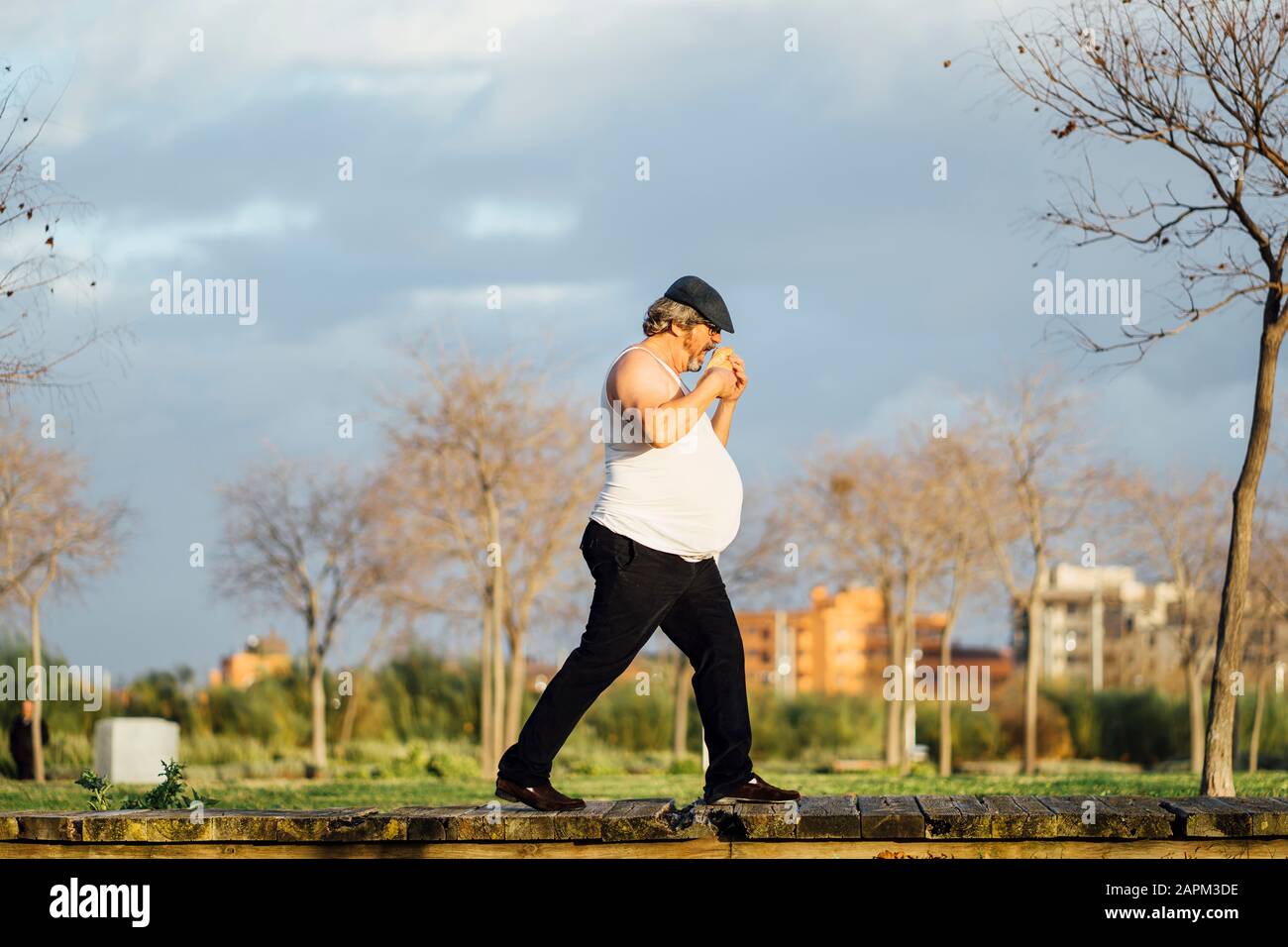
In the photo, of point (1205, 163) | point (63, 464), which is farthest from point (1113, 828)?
point (63, 464)

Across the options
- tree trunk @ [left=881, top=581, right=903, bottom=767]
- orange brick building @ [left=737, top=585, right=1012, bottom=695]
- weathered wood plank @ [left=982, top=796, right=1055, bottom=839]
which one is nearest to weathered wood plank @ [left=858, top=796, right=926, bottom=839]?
weathered wood plank @ [left=982, top=796, right=1055, bottom=839]

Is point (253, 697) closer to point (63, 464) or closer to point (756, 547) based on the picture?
point (63, 464)

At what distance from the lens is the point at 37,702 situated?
731 inches

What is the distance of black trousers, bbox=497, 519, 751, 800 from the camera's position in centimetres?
605

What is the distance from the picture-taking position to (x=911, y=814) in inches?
220

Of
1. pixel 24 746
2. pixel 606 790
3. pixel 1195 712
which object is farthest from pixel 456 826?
pixel 1195 712

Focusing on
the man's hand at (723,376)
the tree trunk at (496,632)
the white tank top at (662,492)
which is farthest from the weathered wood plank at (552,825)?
the tree trunk at (496,632)

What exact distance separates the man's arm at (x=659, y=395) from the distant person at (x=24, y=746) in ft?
54.7

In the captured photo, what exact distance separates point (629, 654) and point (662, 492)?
0.66 metres

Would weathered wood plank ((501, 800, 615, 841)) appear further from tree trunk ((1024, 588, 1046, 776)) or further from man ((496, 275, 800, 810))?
tree trunk ((1024, 588, 1046, 776))

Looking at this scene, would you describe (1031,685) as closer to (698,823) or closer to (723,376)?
(723,376)

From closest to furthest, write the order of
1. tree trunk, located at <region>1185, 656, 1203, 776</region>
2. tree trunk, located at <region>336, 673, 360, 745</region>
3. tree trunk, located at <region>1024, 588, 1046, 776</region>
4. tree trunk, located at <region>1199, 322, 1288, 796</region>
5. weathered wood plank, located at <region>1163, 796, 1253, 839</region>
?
weathered wood plank, located at <region>1163, 796, 1253, 839</region>, tree trunk, located at <region>1199, 322, 1288, 796</region>, tree trunk, located at <region>1024, 588, 1046, 776</region>, tree trunk, located at <region>1185, 656, 1203, 776</region>, tree trunk, located at <region>336, 673, 360, 745</region>

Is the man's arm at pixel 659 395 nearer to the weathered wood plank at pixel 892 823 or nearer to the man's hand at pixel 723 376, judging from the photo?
the man's hand at pixel 723 376

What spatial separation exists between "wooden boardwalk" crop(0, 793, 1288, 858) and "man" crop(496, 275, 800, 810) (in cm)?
26
